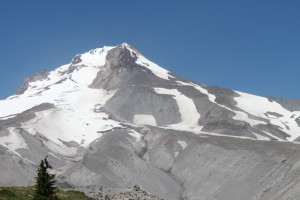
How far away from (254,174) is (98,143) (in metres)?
46.2

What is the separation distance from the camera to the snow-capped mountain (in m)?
84.0

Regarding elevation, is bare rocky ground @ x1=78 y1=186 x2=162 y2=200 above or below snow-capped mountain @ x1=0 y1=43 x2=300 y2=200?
below

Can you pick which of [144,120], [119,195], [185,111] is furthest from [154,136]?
[119,195]

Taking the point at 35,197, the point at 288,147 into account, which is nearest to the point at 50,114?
the point at 288,147

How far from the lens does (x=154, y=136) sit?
120500 millimetres

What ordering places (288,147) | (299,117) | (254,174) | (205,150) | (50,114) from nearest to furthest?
(254,174) < (288,147) < (205,150) < (50,114) < (299,117)

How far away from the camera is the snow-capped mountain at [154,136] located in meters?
84.0

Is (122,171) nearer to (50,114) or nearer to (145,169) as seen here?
(145,169)

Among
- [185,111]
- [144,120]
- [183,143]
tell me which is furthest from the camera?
[185,111]

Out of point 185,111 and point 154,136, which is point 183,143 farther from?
point 185,111

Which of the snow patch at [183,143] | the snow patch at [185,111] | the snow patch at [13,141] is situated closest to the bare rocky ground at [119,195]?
the snow patch at [13,141]

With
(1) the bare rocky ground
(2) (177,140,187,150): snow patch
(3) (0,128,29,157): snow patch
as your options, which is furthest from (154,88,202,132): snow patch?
(1) the bare rocky ground

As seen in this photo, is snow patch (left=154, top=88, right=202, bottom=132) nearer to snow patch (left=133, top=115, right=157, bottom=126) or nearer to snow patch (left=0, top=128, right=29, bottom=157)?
snow patch (left=133, top=115, right=157, bottom=126)

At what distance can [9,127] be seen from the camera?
120500 mm
